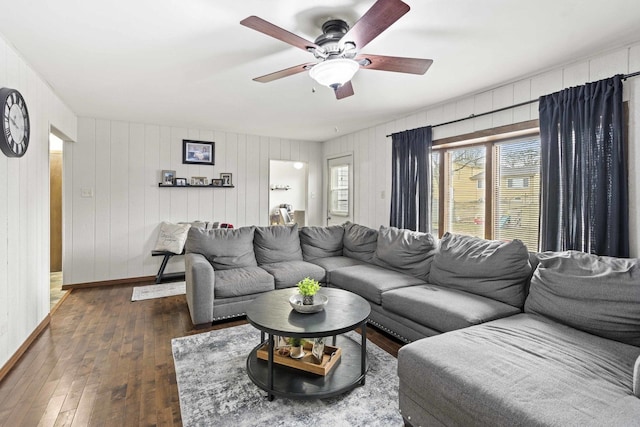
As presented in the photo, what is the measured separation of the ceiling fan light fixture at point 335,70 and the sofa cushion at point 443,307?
5.81 feet

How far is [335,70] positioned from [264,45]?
27.1 inches

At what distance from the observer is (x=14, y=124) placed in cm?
246

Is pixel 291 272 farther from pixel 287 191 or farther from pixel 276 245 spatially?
pixel 287 191

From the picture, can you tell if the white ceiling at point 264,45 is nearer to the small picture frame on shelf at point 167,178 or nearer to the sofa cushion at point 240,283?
the small picture frame on shelf at point 167,178

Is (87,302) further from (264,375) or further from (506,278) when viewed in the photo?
(506,278)

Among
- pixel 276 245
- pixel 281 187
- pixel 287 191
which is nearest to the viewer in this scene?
pixel 276 245

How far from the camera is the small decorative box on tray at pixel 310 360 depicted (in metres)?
2.14

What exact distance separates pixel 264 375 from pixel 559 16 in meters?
2.94

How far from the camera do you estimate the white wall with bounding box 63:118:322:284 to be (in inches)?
184

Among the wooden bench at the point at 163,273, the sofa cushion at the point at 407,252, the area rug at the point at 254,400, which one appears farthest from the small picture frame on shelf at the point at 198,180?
the area rug at the point at 254,400

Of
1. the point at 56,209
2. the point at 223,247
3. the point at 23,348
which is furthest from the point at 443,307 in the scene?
the point at 56,209

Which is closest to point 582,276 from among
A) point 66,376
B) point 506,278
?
point 506,278

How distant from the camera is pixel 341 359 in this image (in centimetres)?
237

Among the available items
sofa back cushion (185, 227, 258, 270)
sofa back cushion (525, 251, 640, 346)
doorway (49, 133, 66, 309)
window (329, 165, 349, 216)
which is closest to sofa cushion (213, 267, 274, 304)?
sofa back cushion (185, 227, 258, 270)
